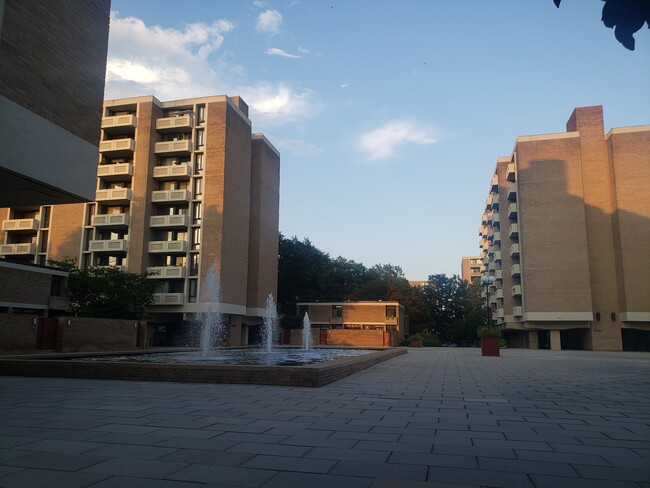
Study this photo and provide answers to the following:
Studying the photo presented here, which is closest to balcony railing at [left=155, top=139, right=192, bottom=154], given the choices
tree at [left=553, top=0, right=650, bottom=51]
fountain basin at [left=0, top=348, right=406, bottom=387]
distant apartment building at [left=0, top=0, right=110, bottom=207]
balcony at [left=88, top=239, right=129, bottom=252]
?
balcony at [left=88, top=239, right=129, bottom=252]

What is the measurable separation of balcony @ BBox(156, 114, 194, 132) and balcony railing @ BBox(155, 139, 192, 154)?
54.1 inches

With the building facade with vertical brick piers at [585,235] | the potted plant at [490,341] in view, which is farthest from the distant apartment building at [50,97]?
the building facade with vertical brick piers at [585,235]

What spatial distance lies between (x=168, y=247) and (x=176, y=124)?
38.4 ft

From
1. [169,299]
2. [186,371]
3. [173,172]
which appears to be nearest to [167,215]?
[173,172]

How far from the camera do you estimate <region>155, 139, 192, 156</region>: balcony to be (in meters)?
47.7

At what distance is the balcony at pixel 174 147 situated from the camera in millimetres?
47656

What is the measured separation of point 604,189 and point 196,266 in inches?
1634

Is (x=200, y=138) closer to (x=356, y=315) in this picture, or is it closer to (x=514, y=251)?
(x=356, y=315)

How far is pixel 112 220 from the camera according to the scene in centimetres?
4703

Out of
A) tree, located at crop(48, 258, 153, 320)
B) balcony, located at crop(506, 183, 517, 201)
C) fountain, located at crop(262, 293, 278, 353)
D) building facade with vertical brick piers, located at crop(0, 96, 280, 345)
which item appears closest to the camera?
tree, located at crop(48, 258, 153, 320)

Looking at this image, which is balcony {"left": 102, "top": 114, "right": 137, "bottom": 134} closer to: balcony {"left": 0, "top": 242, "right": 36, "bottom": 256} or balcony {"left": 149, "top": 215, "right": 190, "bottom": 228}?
balcony {"left": 149, "top": 215, "right": 190, "bottom": 228}

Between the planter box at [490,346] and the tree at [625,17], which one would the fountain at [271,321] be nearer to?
the planter box at [490,346]

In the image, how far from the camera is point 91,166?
13.9 m

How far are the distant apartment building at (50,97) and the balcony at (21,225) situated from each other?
41.0 meters
